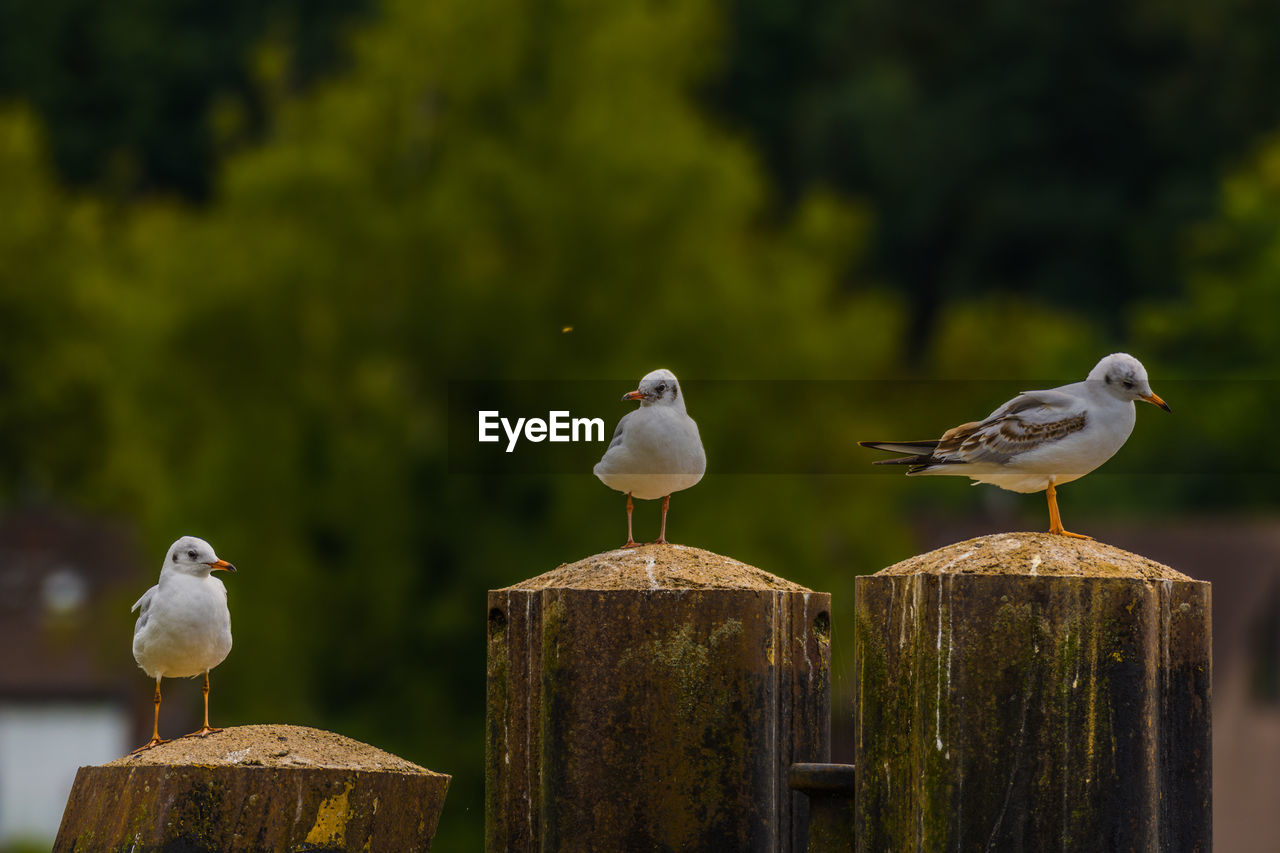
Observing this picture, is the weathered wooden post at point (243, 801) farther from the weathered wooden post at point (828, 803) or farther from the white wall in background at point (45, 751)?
the white wall in background at point (45, 751)

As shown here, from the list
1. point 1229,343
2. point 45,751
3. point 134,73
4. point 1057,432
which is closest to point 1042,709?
point 1057,432

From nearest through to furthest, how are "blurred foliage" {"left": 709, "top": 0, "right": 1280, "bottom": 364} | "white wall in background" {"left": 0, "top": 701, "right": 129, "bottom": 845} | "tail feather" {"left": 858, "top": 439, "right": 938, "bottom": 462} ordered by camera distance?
"tail feather" {"left": 858, "top": 439, "right": 938, "bottom": 462}
"white wall in background" {"left": 0, "top": 701, "right": 129, "bottom": 845}
"blurred foliage" {"left": 709, "top": 0, "right": 1280, "bottom": 364}

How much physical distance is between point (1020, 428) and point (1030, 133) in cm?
6260

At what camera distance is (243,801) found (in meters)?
6.78

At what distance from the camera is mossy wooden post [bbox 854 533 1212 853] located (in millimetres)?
6180

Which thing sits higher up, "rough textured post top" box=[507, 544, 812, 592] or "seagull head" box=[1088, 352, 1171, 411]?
"seagull head" box=[1088, 352, 1171, 411]

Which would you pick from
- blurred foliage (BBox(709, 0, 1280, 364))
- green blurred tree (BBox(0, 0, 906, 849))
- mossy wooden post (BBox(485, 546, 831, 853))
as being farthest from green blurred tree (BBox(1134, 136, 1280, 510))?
mossy wooden post (BBox(485, 546, 831, 853))

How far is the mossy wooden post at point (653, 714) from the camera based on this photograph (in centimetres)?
725

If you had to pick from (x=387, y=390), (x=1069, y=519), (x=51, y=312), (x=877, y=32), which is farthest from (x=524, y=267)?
(x=877, y=32)

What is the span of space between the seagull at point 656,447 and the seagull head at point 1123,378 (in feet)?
5.07

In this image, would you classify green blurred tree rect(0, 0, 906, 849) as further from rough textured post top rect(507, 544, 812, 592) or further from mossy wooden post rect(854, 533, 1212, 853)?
mossy wooden post rect(854, 533, 1212, 853)

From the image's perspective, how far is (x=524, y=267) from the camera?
91.3ft

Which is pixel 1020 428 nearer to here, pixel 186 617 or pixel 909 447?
pixel 909 447

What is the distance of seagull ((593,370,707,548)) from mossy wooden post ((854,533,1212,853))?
1.87 metres
